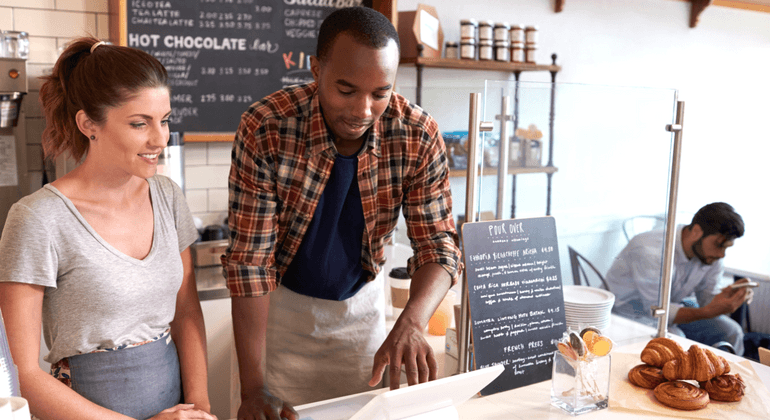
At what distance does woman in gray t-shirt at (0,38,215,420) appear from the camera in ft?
3.25

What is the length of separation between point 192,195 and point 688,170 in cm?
364

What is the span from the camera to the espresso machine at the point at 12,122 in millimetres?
2123

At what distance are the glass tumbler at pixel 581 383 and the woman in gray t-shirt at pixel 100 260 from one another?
0.64 metres

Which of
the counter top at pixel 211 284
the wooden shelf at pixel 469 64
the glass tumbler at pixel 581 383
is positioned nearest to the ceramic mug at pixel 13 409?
the glass tumbler at pixel 581 383

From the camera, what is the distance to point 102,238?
107 cm

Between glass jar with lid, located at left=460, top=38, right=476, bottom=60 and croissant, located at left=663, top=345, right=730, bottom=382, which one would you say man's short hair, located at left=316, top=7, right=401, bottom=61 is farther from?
glass jar with lid, located at left=460, top=38, right=476, bottom=60

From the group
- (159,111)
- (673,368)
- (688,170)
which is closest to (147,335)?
(159,111)

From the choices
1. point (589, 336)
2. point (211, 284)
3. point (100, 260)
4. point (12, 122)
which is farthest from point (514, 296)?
point (12, 122)

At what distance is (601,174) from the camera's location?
159 centimetres

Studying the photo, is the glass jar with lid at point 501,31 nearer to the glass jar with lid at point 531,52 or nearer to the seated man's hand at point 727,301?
the glass jar with lid at point 531,52

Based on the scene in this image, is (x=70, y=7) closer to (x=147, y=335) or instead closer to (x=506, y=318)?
(x=147, y=335)

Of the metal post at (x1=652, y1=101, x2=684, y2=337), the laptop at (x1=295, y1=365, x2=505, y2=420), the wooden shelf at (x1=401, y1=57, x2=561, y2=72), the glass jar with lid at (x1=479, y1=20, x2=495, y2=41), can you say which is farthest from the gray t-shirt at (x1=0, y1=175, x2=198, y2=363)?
the glass jar with lid at (x1=479, y1=20, x2=495, y2=41)

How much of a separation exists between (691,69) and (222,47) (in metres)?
3.65

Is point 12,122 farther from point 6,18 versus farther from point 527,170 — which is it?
point 527,170
